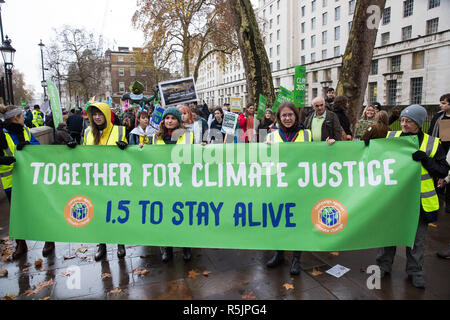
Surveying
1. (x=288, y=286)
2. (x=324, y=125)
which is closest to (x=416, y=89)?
(x=324, y=125)

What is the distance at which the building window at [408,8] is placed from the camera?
35.4 meters

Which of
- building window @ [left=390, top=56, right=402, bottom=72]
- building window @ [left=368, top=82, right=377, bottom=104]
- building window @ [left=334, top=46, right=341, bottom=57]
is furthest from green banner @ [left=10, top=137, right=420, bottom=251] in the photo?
building window @ [left=334, top=46, right=341, bottom=57]

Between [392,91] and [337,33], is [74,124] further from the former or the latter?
[337,33]

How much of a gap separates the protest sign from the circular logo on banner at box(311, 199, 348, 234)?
4.07 metres

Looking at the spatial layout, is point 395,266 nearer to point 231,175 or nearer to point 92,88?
point 231,175

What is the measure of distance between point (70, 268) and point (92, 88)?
51.2 meters

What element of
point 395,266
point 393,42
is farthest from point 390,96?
point 395,266

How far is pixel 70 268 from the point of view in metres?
3.63

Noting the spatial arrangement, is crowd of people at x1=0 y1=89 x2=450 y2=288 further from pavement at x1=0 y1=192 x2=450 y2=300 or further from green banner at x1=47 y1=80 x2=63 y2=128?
green banner at x1=47 y1=80 x2=63 y2=128

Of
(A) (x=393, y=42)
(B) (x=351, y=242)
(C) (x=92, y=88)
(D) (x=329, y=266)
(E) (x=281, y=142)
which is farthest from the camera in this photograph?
(C) (x=92, y=88)

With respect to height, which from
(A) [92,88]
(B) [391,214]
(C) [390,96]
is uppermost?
(A) [92,88]

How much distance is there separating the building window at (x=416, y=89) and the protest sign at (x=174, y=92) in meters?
37.3

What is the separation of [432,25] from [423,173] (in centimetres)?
3998

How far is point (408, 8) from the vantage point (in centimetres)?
Result: 3597
